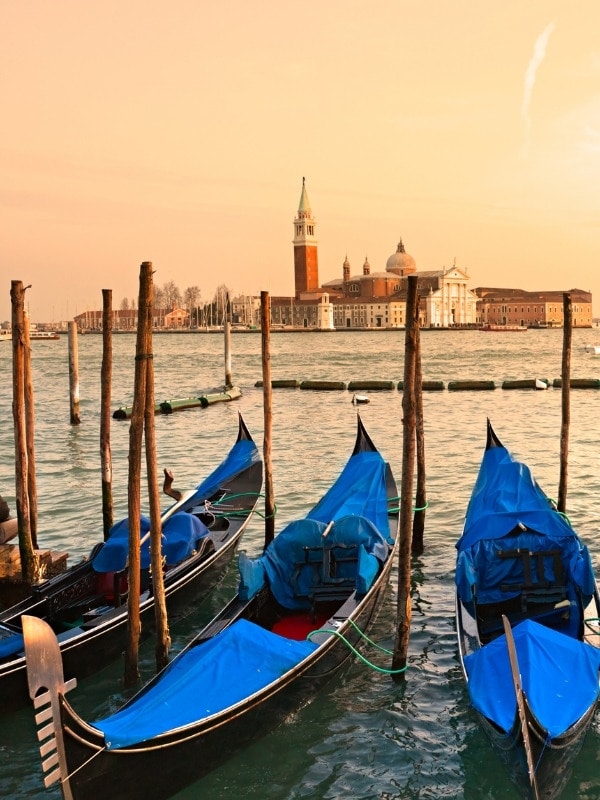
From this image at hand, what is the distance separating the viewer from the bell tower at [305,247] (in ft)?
309

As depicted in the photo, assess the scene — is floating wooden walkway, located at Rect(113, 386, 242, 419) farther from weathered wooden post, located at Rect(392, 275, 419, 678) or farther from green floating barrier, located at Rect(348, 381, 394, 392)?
weathered wooden post, located at Rect(392, 275, 419, 678)

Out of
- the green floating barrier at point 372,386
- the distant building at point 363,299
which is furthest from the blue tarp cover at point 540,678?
the distant building at point 363,299

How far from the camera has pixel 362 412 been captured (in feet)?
58.5

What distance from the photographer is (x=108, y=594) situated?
211 inches

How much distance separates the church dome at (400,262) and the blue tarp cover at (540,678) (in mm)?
95850

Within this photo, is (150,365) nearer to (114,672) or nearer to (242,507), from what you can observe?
(114,672)

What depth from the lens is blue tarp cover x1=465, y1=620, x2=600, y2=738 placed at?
3463mm

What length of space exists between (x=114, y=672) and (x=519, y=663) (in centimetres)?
230

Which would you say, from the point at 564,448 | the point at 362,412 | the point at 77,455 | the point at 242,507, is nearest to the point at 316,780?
the point at 242,507

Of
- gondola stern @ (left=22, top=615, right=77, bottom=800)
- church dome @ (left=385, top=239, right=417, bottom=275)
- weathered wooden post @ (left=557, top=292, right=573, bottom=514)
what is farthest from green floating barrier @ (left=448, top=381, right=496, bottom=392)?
church dome @ (left=385, top=239, right=417, bottom=275)

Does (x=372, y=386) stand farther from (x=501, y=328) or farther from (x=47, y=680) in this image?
(x=501, y=328)

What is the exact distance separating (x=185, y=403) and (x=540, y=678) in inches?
608

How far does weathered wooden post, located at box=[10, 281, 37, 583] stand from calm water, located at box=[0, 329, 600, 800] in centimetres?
126

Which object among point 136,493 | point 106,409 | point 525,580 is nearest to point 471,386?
point 106,409
